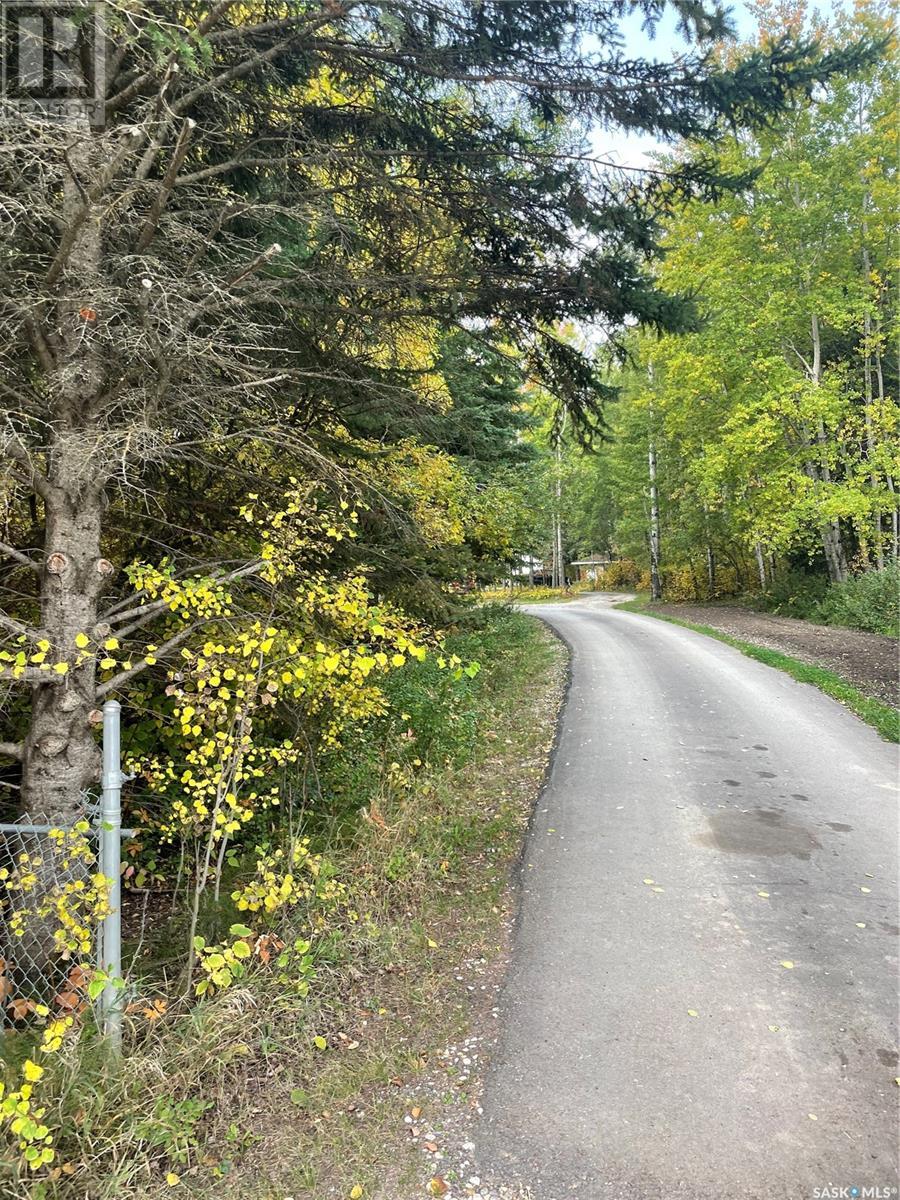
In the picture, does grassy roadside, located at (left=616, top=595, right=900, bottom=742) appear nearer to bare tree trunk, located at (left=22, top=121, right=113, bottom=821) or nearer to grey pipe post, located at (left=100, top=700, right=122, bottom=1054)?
grey pipe post, located at (left=100, top=700, right=122, bottom=1054)

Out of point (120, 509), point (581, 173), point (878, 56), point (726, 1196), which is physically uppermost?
point (878, 56)

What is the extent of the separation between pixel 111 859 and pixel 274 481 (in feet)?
8.80

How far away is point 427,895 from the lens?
418 centimetres

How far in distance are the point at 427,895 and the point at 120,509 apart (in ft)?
10.4

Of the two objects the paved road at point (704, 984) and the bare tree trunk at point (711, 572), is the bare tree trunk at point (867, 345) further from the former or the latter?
the paved road at point (704, 984)

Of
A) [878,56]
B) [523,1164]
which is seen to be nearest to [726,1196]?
[523,1164]

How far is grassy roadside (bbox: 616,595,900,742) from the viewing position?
7547 mm

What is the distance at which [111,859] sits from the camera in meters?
2.69

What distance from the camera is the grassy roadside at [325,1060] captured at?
227 centimetres

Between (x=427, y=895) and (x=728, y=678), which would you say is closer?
(x=427, y=895)

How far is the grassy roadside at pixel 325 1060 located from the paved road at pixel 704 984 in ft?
1.14

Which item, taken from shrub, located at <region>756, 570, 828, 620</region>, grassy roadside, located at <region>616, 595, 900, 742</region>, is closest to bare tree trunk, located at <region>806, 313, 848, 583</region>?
shrub, located at <region>756, 570, 828, 620</region>

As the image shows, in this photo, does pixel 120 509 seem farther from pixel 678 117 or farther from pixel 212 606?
pixel 678 117

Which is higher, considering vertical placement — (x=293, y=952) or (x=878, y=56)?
(x=878, y=56)
